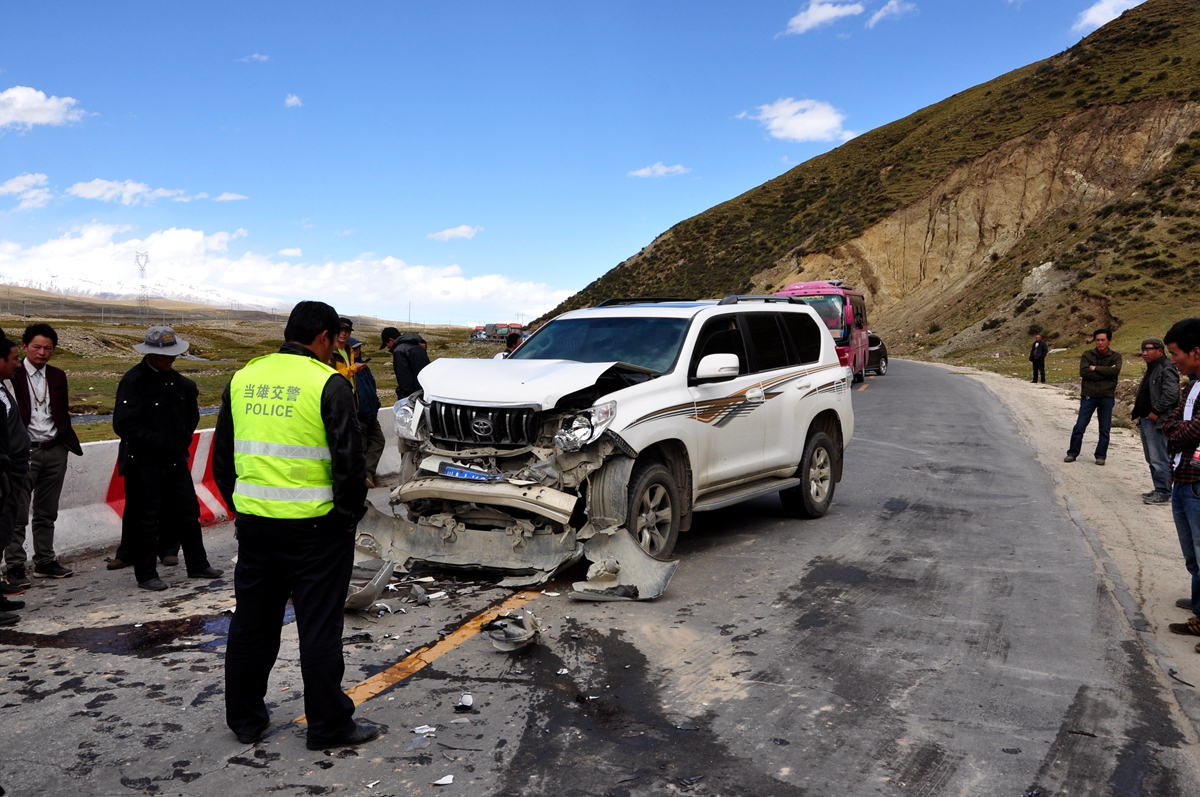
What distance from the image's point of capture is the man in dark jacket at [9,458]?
239 inches

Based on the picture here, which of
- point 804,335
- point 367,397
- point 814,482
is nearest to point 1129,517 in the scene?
point 814,482

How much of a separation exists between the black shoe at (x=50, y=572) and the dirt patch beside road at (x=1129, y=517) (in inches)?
281

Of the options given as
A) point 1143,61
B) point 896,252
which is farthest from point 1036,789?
point 1143,61

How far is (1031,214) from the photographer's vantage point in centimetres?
6184

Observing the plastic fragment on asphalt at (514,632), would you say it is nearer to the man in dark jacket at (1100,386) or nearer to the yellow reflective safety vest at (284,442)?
the yellow reflective safety vest at (284,442)

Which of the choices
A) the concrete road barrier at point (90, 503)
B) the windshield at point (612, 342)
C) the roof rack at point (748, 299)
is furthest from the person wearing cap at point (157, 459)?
the roof rack at point (748, 299)

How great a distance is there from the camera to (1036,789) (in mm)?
3756

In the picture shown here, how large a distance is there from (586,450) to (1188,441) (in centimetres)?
368

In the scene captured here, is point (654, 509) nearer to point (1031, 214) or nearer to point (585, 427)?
point (585, 427)

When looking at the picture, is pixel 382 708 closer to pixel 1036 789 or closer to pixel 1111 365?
pixel 1036 789

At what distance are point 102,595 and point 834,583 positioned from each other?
523 cm

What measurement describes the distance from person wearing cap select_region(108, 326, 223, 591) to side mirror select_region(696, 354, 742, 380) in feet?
12.5

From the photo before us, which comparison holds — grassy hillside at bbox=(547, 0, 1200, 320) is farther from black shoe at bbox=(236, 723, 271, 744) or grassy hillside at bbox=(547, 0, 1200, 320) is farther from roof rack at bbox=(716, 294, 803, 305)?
black shoe at bbox=(236, 723, 271, 744)

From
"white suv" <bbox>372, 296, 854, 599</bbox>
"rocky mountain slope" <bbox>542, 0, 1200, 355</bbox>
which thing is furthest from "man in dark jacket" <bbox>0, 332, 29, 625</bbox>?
"rocky mountain slope" <bbox>542, 0, 1200, 355</bbox>
